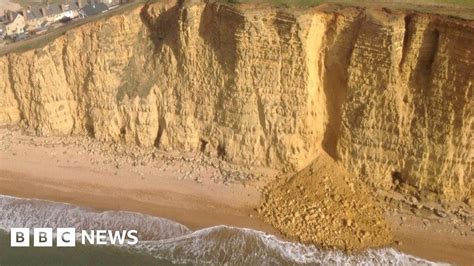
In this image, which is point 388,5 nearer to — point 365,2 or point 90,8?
point 365,2

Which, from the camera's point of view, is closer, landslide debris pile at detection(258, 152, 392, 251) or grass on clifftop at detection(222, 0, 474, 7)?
landslide debris pile at detection(258, 152, 392, 251)

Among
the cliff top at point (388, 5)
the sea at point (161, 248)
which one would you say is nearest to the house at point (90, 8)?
the cliff top at point (388, 5)

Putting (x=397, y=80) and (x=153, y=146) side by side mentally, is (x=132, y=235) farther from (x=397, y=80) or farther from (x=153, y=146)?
(x=397, y=80)

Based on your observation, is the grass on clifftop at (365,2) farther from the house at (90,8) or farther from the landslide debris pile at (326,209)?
the house at (90,8)

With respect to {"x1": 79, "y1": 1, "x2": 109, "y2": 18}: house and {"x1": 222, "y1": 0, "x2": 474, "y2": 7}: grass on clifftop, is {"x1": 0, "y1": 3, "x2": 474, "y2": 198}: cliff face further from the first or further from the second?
{"x1": 79, "y1": 1, "x2": 109, "y2": 18}: house

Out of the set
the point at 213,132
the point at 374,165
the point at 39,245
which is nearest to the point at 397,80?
the point at 374,165

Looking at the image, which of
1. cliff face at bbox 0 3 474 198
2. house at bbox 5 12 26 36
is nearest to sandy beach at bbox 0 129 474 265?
cliff face at bbox 0 3 474 198
